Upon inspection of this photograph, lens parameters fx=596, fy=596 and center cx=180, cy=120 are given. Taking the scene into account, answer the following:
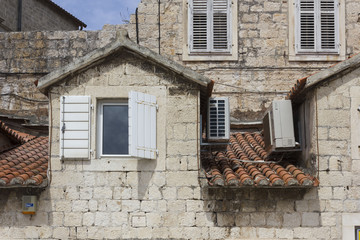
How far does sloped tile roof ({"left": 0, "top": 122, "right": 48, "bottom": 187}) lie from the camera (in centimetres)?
988

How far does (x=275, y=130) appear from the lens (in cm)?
1081

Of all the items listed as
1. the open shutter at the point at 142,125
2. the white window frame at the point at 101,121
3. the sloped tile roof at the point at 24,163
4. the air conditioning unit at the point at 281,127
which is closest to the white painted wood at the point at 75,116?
the white window frame at the point at 101,121

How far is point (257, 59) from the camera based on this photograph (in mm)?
15922

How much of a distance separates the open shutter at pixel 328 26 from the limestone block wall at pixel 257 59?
33cm

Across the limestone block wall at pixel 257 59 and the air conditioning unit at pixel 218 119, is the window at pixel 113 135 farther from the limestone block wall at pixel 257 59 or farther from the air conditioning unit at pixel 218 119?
the limestone block wall at pixel 257 59

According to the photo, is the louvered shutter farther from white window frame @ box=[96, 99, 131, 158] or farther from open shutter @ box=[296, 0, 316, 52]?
open shutter @ box=[296, 0, 316, 52]

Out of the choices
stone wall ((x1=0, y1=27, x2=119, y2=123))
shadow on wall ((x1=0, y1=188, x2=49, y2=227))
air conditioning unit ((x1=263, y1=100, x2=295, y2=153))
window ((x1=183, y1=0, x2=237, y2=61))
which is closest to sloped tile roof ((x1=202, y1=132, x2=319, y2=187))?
air conditioning unit ((x1=263, y1=100, x2=295, y2=153))

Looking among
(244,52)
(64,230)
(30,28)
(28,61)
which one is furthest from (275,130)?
(30,28)

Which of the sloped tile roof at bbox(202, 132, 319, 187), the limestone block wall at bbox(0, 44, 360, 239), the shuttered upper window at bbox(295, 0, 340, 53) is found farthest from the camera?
the shuttered upper window at bbox(295, 0, 340, 53)

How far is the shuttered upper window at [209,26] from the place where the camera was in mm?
15797

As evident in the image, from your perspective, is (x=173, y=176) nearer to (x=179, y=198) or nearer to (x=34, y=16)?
(x=179, y=198)

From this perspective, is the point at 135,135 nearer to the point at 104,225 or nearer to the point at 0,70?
the point at 104,225

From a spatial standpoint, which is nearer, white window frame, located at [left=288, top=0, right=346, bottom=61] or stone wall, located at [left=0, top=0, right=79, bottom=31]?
white window frame, located at [left=288, top=0, right=346, bottom=61]

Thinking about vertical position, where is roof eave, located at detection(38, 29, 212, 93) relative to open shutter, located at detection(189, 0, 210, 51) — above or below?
below
